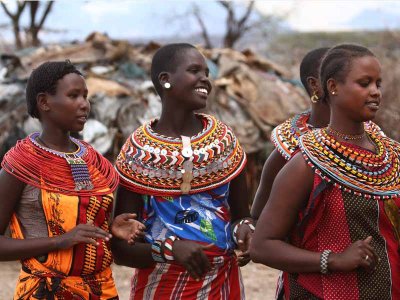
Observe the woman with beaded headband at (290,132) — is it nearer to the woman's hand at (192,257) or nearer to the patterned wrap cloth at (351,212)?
the woman's hand at (192,257)

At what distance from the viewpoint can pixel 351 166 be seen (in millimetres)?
2592

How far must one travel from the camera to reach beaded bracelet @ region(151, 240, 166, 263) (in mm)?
3189

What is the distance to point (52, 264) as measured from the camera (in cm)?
305

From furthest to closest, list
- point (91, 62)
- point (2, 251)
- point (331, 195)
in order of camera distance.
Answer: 1. point (91, 62)
2. point (2, 251)
3. point (331, 195)

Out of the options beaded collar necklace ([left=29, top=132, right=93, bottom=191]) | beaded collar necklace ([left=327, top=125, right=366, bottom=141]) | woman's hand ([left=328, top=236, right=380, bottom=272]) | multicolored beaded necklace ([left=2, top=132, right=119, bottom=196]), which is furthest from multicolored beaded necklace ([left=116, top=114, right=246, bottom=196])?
woman's hand ([left=328, top=236, right=380, bottom=272])

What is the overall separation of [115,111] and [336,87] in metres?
5.97

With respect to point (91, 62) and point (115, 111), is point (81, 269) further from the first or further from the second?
point (91, 62)

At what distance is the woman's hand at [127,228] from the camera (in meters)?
3.09

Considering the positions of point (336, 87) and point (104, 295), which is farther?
point (104, 295)

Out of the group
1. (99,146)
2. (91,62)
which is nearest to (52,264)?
(99,146)

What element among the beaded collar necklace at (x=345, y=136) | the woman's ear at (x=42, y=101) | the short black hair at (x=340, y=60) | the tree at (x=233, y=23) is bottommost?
the tree at (x=233, y=23)

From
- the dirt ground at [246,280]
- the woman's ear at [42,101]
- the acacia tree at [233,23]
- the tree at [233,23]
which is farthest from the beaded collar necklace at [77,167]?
the tree at [233,23]

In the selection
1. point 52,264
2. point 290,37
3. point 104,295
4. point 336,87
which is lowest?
point 290,37

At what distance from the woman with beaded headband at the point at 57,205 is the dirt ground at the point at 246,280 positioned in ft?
11.8
